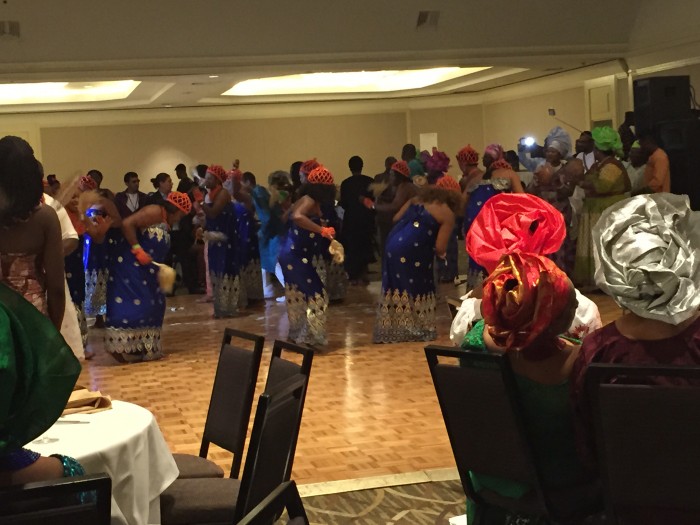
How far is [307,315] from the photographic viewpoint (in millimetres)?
7980

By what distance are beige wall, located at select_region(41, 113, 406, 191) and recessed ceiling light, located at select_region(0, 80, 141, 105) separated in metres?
1.22

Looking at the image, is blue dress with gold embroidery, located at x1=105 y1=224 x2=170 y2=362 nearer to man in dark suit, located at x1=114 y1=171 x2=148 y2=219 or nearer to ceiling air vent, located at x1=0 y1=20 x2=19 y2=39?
man in dark suit, located at x1=114 y1=171 x2=148 y2=219

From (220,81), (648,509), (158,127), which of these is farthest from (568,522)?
(158,127)

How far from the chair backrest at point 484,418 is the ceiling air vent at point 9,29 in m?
7.76

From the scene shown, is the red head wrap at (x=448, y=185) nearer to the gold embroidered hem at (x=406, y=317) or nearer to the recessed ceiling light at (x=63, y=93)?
the gold embroidered hem at (x=406, y=317)

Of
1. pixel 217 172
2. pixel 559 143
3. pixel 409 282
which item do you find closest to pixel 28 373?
pixel 409 282

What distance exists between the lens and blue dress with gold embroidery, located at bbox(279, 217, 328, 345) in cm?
792

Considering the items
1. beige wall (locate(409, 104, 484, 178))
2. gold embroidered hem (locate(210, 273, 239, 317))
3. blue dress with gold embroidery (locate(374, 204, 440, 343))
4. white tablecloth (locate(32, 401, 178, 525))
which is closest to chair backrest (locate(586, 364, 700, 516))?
white tablecloth (locate(32, 401, 178, 525))

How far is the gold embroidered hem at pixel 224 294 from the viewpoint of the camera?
32.9 feet

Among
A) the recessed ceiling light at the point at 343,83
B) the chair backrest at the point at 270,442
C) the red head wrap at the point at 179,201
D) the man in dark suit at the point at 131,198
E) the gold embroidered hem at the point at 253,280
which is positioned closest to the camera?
the chair backrest at the point at 270,442

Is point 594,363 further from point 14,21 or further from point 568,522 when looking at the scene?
point 14,21

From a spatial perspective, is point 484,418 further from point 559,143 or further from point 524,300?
point 559,143

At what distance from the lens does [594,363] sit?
240cm

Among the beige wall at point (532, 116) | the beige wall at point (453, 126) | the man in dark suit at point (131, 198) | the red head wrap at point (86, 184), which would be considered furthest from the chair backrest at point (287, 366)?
the beige wall at point (453, 126)
